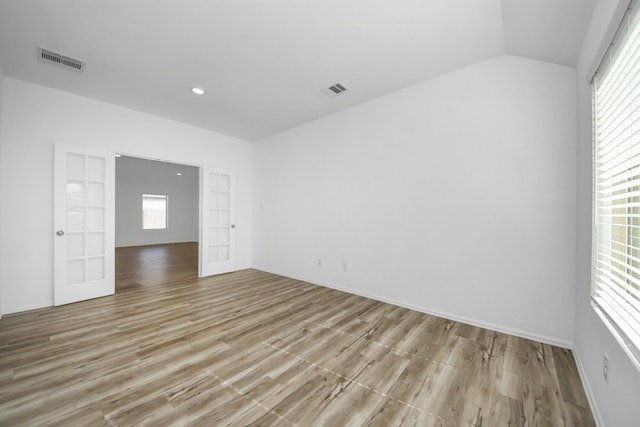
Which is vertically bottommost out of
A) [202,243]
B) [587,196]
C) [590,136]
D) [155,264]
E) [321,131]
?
[155,264]

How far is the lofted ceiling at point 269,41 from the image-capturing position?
2033mm

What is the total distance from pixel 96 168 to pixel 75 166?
224mm

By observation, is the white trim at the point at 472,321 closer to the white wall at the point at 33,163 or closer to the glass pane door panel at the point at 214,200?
the glass pane door panel at the point at 214,200

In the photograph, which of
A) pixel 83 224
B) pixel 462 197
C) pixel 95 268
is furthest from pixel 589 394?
pixel 83 224

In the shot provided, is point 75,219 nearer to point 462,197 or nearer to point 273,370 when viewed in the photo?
point 273,370

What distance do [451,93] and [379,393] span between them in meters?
3.14

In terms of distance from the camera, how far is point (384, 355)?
221cm

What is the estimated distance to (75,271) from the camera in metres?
3.47

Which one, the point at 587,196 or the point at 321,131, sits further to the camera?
the point at 321,131

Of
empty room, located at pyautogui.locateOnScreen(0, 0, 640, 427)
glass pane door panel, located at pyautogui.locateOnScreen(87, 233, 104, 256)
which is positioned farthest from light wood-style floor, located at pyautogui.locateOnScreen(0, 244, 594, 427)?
glass pane door panel, located at pyautogui.locateOnScreen(87, 233, 104, 256)

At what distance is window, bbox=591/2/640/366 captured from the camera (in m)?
1.25

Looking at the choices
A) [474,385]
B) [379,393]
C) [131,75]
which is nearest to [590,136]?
[474,385]

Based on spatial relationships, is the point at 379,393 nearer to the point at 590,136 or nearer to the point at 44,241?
the point at 590,136

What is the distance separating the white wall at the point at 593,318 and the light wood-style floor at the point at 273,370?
8.2 inches
